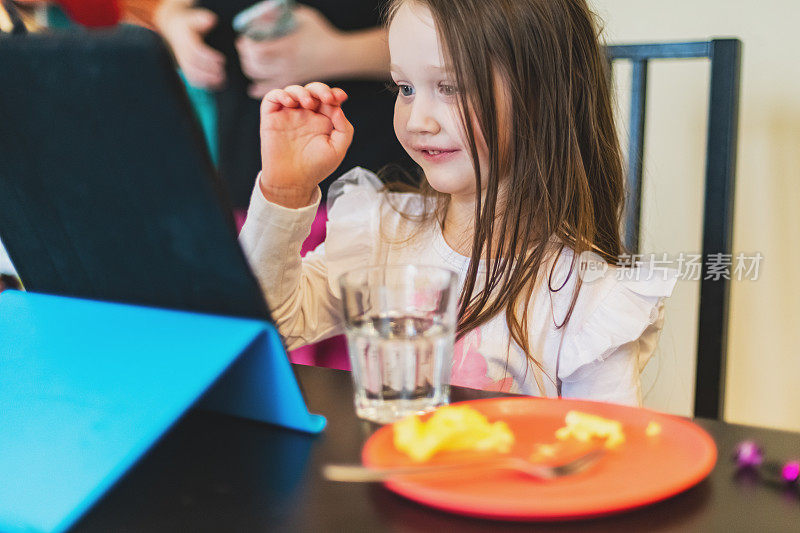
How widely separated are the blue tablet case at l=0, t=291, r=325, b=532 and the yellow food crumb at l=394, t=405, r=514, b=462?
0.08 meters

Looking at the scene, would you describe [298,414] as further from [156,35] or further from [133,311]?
[156,35]

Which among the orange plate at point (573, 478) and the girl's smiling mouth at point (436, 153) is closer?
the orange plate at point (573, 478)

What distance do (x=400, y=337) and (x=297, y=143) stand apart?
51cm

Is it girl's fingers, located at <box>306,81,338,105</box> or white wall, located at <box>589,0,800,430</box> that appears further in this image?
white wall, located at <box>589,0,800,430</box>

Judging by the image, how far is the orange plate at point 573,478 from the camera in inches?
15.1

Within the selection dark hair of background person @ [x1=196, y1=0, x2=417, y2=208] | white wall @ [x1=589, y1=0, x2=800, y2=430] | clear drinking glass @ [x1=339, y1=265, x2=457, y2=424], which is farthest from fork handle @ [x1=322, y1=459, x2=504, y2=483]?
white wall @ [x1=589, y1=0, x2=800, y2=430]

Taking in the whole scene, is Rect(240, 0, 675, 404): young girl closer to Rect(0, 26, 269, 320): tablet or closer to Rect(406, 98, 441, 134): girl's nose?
Rect(406, 98, 441, 134): girl's nose

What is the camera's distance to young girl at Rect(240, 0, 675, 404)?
981mm

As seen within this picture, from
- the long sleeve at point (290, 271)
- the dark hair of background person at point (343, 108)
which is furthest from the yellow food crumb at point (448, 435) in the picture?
the dark hair of background person at point (343, 108)

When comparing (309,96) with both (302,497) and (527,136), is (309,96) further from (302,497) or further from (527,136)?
(302,497)

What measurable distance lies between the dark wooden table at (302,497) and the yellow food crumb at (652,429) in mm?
36

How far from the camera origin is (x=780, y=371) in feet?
6.06

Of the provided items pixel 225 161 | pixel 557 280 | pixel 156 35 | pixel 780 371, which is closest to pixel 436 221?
pixel 557 280

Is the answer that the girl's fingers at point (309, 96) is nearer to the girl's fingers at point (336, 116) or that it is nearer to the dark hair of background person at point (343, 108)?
the girl's fingers at point (336, 116)
